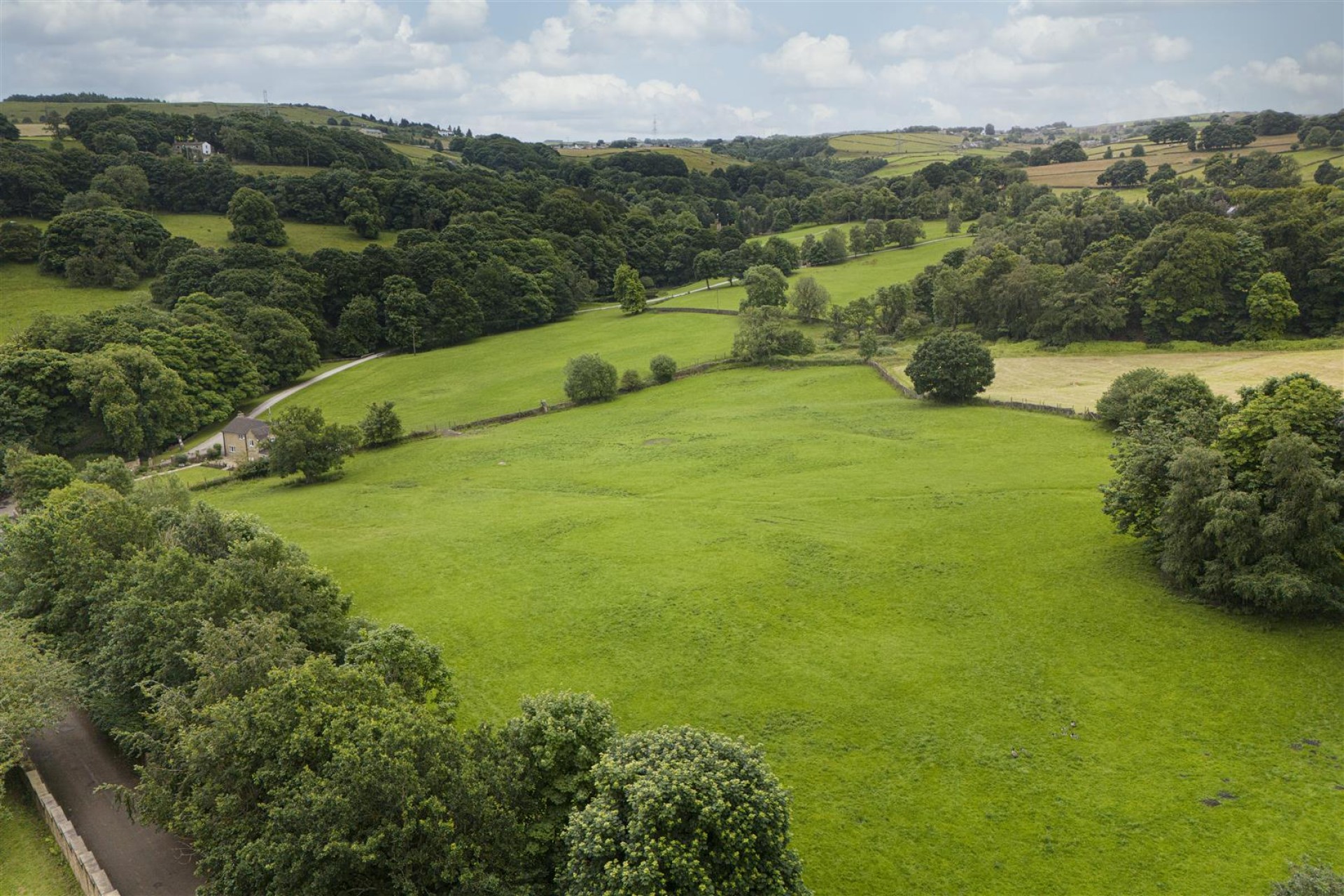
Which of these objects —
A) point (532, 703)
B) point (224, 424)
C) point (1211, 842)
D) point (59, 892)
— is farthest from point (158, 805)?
point (224, 424)

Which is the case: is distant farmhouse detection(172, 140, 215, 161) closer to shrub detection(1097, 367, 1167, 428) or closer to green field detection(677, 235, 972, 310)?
green field detection(677, 235, 972, 310)

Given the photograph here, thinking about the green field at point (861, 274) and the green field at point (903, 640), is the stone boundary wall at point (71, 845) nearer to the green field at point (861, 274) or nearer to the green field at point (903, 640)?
the green field at point (903, 640)

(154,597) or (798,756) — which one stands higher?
(154,597)

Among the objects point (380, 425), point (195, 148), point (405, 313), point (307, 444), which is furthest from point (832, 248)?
point (195, 148)

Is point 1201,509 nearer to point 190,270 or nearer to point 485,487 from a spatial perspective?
point 485,487

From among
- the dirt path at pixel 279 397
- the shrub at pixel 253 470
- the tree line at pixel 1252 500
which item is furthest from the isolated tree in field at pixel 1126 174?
the shrub at pixel 253 470

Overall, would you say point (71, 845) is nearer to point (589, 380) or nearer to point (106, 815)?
point (106, 815)
